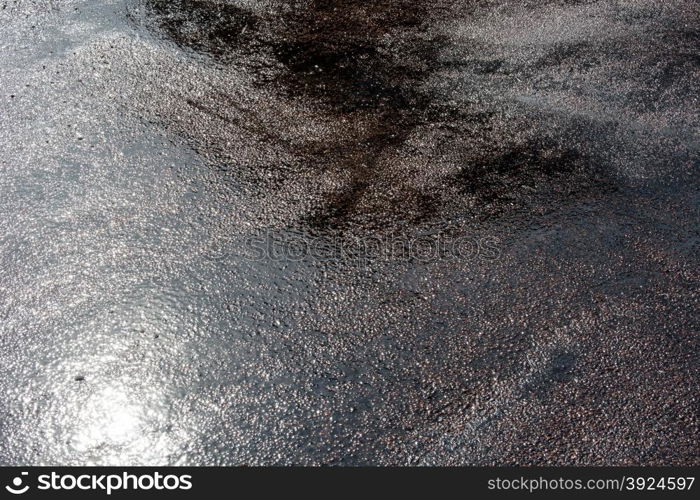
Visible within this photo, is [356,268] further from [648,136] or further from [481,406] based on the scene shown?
[648,136]

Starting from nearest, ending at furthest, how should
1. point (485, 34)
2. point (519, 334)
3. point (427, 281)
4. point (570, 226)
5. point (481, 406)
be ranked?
point (481, 406) → point (519, 334) → point (427, 281) → point (570, 226) → point (485, 34)

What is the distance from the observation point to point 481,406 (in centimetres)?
325

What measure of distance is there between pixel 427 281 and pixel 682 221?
1.74 metres

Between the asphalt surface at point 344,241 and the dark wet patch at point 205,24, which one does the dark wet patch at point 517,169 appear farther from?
the dark wet patch at point 205,24

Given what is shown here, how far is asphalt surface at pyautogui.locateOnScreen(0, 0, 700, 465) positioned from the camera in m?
3.20

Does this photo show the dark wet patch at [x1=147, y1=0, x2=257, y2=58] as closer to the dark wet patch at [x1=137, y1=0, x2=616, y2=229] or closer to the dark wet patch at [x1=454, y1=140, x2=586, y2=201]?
the dark wet patch at [x1=137, y1=0, x2=616, y2=229]

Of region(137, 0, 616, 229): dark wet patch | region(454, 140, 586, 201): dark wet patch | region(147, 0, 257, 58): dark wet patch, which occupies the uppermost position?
region(147, 0, 257, 58): dark wet patch

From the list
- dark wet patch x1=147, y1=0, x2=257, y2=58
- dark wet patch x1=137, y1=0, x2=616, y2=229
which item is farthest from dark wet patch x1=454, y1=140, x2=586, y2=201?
dark wet patch x1=147, y1=0, x2=257, y2=58

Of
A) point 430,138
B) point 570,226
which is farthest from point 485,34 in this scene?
point 570,226

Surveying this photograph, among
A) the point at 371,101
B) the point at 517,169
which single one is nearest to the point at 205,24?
the point at 371,101

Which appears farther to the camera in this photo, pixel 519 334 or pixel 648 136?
pixel 648 136

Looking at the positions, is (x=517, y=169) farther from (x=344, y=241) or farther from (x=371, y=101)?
(x=344, y=241)

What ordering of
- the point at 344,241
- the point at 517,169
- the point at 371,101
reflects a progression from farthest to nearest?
1. the point at 371,101
2. the point at 517,169
3. the point at 344,241

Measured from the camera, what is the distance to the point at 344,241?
4078 millimetres
